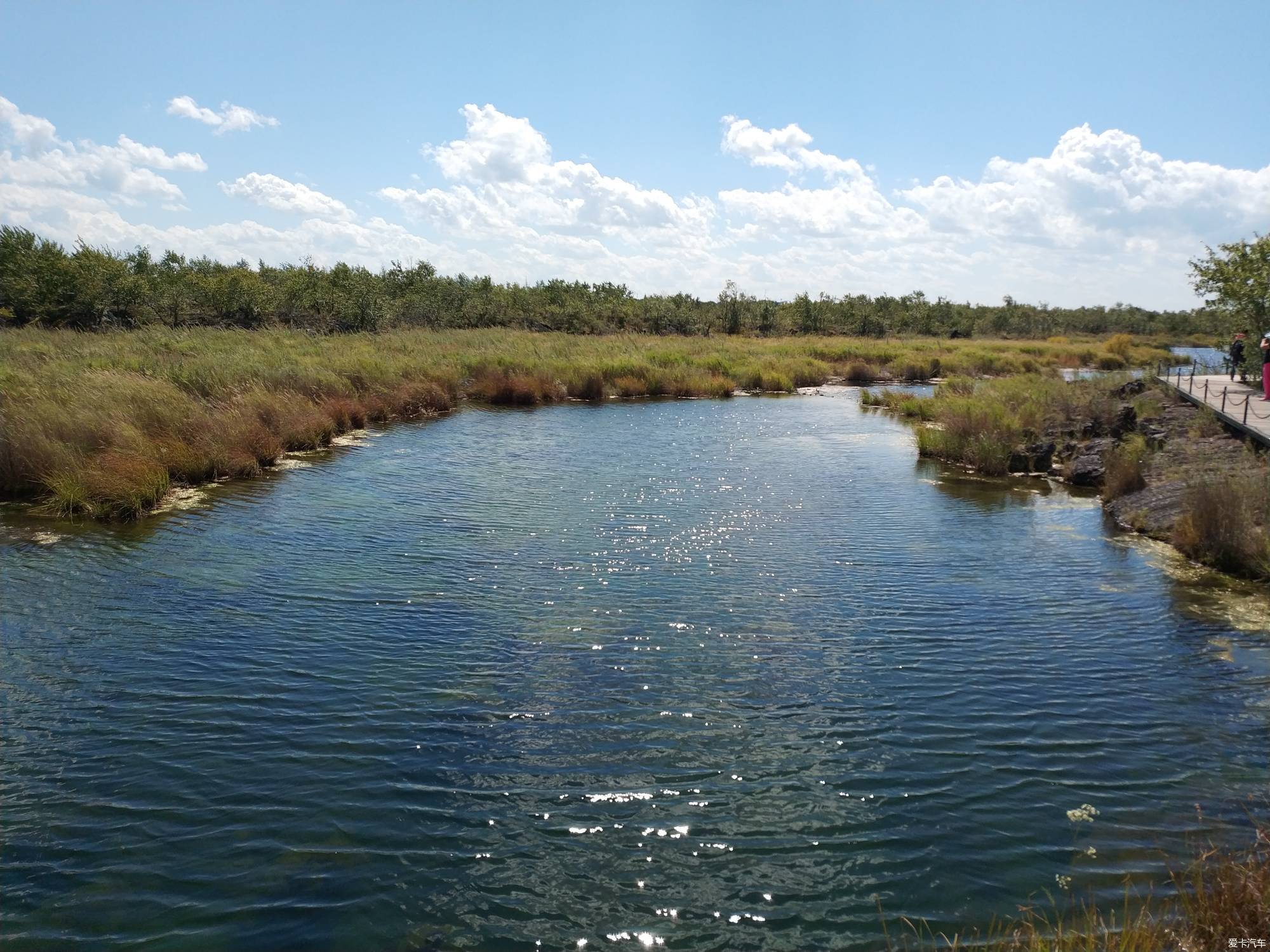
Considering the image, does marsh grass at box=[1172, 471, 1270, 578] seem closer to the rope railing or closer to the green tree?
the rope railing

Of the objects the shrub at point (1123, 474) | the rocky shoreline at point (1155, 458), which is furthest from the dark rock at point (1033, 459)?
the shrub at point (1123, 474)

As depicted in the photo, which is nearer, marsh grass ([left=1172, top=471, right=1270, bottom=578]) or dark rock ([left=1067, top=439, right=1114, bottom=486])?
marsh grass ([left=1172, top=471, right=1270, bottom=578])

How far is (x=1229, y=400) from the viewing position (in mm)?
23172

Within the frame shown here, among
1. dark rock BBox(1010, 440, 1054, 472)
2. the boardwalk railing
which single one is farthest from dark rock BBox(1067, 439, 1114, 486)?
the boardwalk railing

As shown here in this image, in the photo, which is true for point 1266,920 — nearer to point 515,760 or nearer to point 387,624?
point 515,760

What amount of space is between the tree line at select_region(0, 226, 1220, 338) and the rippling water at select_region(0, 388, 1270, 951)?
1216 inches

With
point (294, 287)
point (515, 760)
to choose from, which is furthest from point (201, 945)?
point (294, 287)

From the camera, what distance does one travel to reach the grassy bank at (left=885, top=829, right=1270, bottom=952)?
4.50m

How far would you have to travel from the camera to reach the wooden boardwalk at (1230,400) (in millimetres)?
18625

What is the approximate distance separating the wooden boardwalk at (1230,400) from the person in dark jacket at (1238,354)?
0.35 meters

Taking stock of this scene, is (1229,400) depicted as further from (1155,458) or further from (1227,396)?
(1155,458)

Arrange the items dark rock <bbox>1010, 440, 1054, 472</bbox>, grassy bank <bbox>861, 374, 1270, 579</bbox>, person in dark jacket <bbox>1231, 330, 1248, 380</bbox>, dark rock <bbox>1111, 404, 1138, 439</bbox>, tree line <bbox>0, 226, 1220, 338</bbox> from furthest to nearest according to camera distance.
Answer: tree line <bbox>0, 226, 1220, 338</bbox>
person in dark jacket <bbox>1231, 330, 1248, 380</bbox>
dark rock <bbox>1111, 404, 1138, 439</bbox>
dark rock <bbox>1010, 440, 1054, 472</bbox>
grassy bank <bbox>861, 374, 1270, 579</bbox>

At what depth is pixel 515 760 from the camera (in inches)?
292

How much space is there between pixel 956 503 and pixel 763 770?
13.1 meters
